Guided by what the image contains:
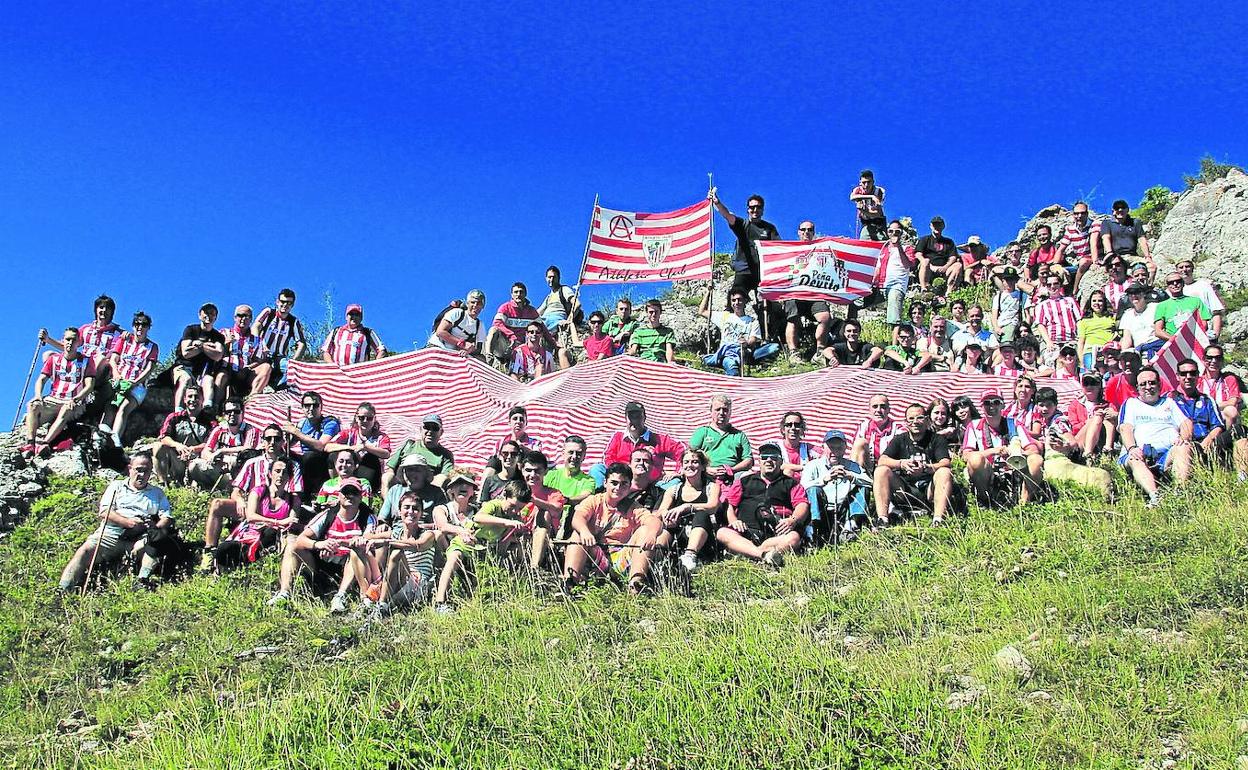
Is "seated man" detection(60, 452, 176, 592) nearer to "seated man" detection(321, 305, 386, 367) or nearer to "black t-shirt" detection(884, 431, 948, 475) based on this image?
"seated man" detection(321, 305, 386, 367)

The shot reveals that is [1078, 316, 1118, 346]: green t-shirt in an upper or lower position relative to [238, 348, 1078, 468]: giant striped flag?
upper

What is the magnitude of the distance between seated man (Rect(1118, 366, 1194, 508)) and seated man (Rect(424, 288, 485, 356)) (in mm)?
8615

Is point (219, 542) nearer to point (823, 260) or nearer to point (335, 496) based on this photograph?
point (335, 496)

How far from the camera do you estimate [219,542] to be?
13664 mm

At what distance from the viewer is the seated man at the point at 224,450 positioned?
595 inches

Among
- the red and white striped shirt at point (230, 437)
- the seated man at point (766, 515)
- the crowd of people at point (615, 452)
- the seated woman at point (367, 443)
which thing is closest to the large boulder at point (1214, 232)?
the crowd of people at point (615, 452)

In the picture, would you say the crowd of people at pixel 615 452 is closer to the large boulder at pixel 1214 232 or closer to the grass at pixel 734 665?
the grass at pixel 734 665

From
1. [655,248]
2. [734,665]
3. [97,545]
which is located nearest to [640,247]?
[655,248]

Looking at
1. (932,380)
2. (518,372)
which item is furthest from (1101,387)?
(518,372)

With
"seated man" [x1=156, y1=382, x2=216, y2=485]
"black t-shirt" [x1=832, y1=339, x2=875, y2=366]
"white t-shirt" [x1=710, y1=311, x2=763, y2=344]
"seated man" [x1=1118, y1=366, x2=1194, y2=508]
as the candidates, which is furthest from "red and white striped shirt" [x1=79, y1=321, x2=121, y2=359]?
"seated man" [x1=1118, y1=366, x2=1194, y2=508]

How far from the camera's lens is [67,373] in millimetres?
17141

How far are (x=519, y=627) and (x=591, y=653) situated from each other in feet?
3.01

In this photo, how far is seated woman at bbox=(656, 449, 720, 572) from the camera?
12.2 metres

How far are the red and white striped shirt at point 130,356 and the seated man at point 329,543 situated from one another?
19.6 ft
